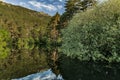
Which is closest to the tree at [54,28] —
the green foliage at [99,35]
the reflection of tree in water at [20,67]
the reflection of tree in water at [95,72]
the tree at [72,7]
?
the tree at [72,7]

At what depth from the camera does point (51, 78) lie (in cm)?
3791

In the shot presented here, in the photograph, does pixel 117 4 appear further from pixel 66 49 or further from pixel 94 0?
pixel 94 0

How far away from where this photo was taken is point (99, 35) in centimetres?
5409

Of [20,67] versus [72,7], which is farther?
[72,7]

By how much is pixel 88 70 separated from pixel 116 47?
29.7 feet

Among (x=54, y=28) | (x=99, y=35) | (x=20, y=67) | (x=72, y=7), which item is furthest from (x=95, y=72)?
(x=54, y=28)

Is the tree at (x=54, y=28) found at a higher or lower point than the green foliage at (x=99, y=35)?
higher

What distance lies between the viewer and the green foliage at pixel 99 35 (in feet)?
171

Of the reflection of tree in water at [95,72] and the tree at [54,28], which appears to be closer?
the reflection of tree in water at [95,72]

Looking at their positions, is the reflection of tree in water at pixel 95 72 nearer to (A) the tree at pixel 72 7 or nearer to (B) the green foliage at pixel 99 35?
(B) the green foliage at pixel 99 35

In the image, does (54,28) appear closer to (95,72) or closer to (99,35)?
(99,35)

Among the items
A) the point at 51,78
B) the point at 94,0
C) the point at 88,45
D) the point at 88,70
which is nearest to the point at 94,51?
the point at 88,45

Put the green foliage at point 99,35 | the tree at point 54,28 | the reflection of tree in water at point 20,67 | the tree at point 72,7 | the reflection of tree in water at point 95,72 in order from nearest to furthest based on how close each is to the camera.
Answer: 1. the reflection of tree in water at point 95,72
2. the reflection of tree in water at point 20,67
3. the green foliage at point 99,35
4. the tree at point 72,7
5. the tree at point 54,28

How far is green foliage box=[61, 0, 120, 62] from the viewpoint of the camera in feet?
171
